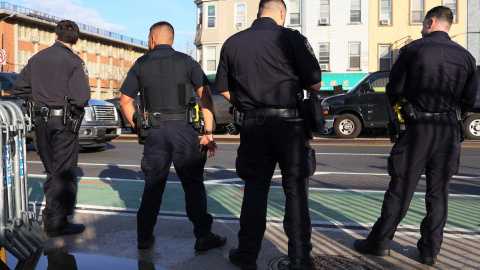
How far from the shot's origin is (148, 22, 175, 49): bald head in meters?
4.58

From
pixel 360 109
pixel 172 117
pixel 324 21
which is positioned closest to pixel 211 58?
pixel 324 21

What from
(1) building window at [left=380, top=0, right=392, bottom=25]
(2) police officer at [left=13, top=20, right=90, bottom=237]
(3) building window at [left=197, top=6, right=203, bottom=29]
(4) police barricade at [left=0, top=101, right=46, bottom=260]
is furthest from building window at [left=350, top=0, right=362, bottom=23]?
(4) police barricade at [left=0, top=101, right=46, bottom=260]

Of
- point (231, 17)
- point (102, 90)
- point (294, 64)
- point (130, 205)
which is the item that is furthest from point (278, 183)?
point (102, 90)

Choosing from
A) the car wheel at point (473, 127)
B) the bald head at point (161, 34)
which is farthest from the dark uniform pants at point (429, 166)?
the car wheel at point (473, 127)

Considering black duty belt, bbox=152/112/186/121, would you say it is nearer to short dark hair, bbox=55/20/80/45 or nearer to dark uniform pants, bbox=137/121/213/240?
dark uniform pants, bbox=137/121/213/240

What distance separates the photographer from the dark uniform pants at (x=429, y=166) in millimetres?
3998

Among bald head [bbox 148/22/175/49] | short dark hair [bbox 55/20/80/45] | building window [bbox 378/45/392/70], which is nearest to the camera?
bald head [bbox 148/22/175/49]

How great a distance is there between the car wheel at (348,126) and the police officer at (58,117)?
12.2 meters

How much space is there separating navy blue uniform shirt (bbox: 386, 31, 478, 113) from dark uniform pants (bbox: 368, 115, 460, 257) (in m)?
0.14

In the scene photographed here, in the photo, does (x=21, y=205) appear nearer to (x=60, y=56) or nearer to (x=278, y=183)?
(x=60, y=56)

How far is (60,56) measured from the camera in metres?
4.95

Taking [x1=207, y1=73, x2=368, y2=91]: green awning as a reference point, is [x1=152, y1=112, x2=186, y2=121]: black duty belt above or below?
below

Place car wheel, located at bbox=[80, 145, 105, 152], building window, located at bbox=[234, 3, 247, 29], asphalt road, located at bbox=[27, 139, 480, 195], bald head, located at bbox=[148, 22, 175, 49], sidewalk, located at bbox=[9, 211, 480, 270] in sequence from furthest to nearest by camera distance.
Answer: building window, located at bbox=[234, 3, 247, 29], car wheel, located at bbox=[80, 145, 105, 152], asphalt road, located at bbox=[27, 139, 480, 195], bald head, located at bbox=[148, 22, 175, 49], sidewalk, located at bbox=[9, 211, 480, 270]

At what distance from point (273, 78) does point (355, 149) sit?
32.0 feet
